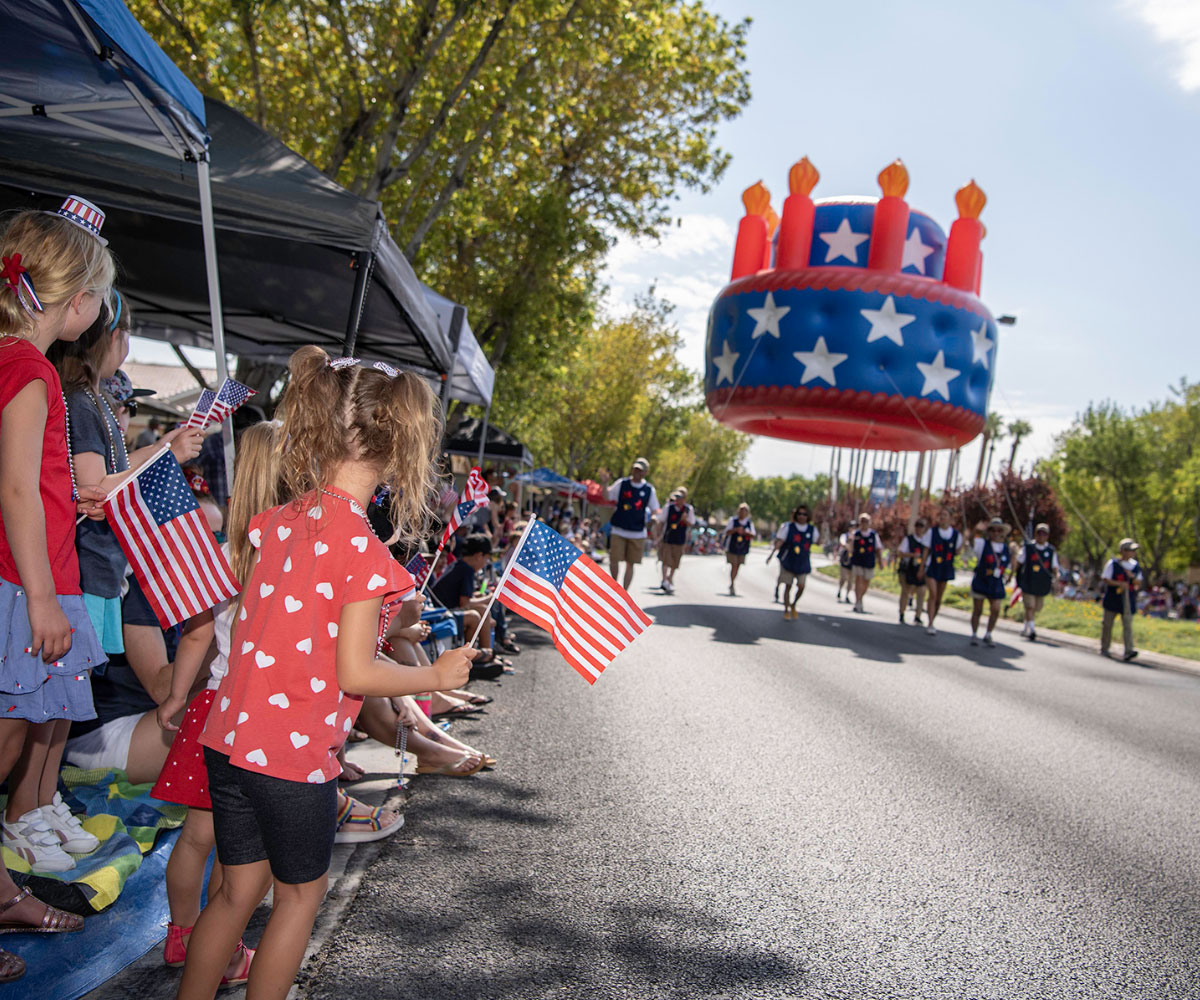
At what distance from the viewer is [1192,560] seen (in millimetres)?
54031

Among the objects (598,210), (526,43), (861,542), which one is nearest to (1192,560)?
(861,542)

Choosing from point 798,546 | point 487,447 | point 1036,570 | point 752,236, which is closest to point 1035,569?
point 1036,570

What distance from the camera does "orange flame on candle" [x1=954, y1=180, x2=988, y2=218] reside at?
580 inches

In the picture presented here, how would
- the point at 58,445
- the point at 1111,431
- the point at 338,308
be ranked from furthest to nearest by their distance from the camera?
the point at 1111,431 → the point at 338,308 → the point at 58,445

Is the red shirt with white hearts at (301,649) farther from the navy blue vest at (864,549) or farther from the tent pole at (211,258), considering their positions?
the navy blue vest at (864,549)

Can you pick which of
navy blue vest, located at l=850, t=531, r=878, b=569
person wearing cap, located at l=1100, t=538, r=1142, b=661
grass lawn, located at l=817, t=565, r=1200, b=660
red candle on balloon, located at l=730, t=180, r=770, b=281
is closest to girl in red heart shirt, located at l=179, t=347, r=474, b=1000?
person wearing cap, located at l=1100, t=538, r=1142, b=661

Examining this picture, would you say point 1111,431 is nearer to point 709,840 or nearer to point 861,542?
point 861,542

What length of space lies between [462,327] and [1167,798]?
708cm

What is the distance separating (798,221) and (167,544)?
13.6 m

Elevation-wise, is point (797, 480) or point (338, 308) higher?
point (797, 480)

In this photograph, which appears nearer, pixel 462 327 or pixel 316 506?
pixel 316 506

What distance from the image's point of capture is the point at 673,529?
17.0m

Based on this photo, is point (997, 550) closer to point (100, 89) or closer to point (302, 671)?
point (100, 89)

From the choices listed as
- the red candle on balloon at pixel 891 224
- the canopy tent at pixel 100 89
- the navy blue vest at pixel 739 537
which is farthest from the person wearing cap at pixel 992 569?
the canopy tent at pixel 100 89
